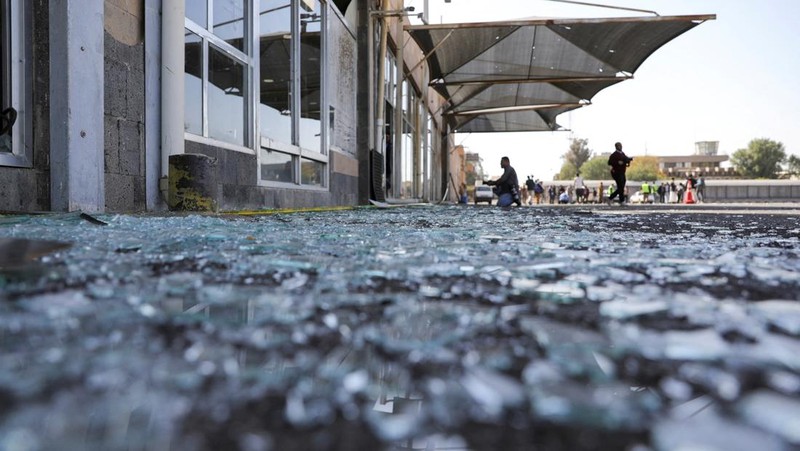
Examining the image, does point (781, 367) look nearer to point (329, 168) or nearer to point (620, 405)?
point (620, 405)

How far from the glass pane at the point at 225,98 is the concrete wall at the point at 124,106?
3.64 ft

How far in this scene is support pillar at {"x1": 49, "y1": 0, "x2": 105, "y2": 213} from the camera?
11.4 feet

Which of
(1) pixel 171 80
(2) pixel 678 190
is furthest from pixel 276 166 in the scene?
(2) pixel 678 190

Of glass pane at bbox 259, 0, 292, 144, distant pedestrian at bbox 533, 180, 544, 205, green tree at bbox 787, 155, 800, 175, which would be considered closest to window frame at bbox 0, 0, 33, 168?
glass pane at bbox 259, 0, 292, 144

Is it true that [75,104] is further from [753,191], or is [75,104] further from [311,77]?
[753,191]

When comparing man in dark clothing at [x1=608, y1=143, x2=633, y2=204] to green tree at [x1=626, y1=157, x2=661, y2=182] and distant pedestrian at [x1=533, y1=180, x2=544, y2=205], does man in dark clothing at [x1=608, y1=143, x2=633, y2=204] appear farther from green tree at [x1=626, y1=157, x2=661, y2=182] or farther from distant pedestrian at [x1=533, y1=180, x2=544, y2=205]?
green tree at [x1=626, y1=157, x2=661, y2=182]

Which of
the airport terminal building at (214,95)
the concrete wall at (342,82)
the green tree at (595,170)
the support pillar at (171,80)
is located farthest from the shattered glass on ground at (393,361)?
the green tree at (595,170)

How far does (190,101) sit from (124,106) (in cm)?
→ 95

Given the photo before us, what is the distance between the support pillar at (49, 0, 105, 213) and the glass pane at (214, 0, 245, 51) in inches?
74.4

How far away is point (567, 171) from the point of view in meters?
94.1

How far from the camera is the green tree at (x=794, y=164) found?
86.5 meters

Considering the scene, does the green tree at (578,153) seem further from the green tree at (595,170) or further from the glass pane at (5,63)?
the glass pane at (5,63)

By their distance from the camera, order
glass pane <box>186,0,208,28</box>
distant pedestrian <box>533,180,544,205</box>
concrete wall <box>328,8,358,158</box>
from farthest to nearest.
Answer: distant pedestrian <box>533,180,544,205</box> → concrete wall <box>328,8,358,158</box> → glass pane <box>186,0,208,28</box>

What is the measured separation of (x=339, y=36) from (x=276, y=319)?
29.5 feet
